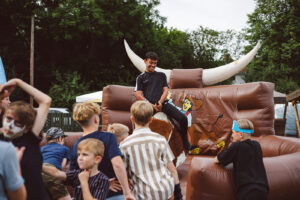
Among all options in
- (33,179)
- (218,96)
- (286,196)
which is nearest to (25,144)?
(33,179)

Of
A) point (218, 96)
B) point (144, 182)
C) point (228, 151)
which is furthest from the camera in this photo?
point (218, 96)

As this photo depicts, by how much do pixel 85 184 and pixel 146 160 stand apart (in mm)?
517

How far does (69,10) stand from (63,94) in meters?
4.67

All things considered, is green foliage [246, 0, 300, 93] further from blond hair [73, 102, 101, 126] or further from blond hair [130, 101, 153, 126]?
blond hair [73, 102, 101, 126]

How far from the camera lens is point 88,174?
2.16m

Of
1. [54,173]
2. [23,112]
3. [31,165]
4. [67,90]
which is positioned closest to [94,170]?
[54,173]

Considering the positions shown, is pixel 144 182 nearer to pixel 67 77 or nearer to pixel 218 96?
pixel 218 96

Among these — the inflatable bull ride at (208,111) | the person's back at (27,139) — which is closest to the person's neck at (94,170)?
the person's back at (27,139)

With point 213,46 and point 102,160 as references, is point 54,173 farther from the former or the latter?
point 213,46

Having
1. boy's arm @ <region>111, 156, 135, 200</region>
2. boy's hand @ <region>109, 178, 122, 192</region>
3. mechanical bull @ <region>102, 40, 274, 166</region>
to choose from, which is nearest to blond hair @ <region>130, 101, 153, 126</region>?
boy's arm @ <region>111, 156, 135, 200</region>

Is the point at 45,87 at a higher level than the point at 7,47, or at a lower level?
lower

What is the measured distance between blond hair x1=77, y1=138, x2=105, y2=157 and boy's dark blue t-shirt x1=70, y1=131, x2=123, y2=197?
0.08 m

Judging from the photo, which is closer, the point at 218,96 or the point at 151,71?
the point at 151,71

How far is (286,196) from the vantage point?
10.9ft
